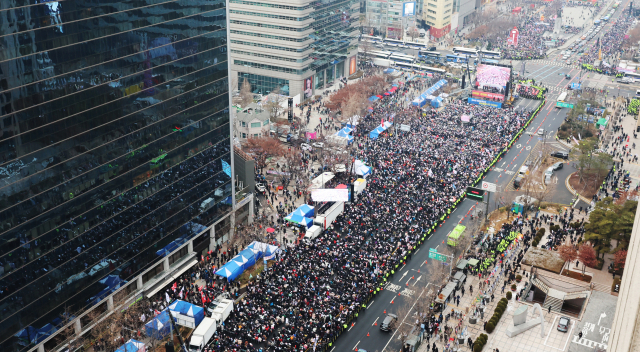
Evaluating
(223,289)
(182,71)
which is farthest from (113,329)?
(182,71)

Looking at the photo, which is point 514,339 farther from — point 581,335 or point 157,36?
point 157,36

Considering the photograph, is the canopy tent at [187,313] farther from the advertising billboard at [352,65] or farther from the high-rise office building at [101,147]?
the advertising billboard at [352,65]

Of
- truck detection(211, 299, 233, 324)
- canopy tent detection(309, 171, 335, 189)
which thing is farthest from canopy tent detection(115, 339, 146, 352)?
canopy tent detection(309, 171, 335, 189)

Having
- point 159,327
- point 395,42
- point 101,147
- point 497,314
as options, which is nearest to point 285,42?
point 395,42

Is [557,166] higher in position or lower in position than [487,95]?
lower

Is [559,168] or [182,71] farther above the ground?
[182,71]

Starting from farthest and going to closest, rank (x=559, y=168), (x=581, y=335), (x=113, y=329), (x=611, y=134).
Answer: (x=611, y=134), (x=559, y=168), (x=581, y=335), (x=113, y=329)

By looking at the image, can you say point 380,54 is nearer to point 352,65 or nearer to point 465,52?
point 352,65
